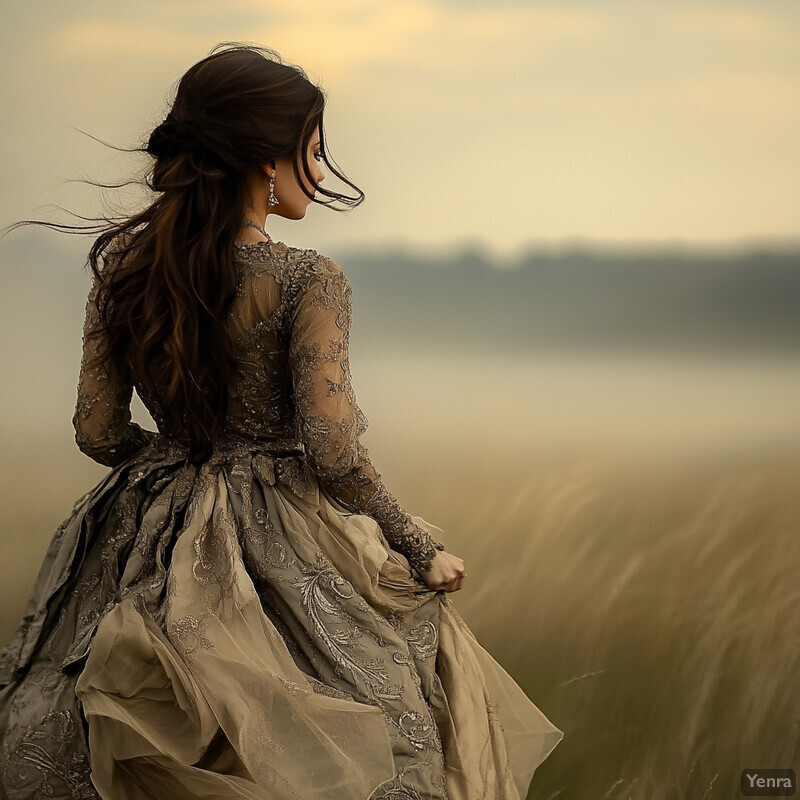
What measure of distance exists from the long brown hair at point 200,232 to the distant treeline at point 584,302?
1.34 metres

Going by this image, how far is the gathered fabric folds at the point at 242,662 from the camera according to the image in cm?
119

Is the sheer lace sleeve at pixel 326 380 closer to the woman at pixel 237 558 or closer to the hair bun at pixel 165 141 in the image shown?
the woman at pixel 237 558

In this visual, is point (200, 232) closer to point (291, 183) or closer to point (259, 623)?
point (291, 183)

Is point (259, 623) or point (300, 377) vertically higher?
point (300, 377)

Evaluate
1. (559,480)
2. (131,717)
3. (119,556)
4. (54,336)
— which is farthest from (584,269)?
(131,717)

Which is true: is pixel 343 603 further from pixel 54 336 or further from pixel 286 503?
pixel 54 336

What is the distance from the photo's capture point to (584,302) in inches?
114

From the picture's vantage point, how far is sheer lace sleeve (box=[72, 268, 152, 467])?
4.75ft

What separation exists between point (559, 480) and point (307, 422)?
61.0 inches

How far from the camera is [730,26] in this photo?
112 inches

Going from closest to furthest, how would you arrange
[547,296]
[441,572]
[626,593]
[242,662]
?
[242,662]
[441,572]
[626,593]
[547,296]

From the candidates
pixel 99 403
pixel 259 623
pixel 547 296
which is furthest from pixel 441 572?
pixel 547 296

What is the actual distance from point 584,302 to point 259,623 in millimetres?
1794

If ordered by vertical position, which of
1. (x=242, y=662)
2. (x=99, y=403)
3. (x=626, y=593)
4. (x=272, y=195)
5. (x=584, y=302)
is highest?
(x=272, y=195)
